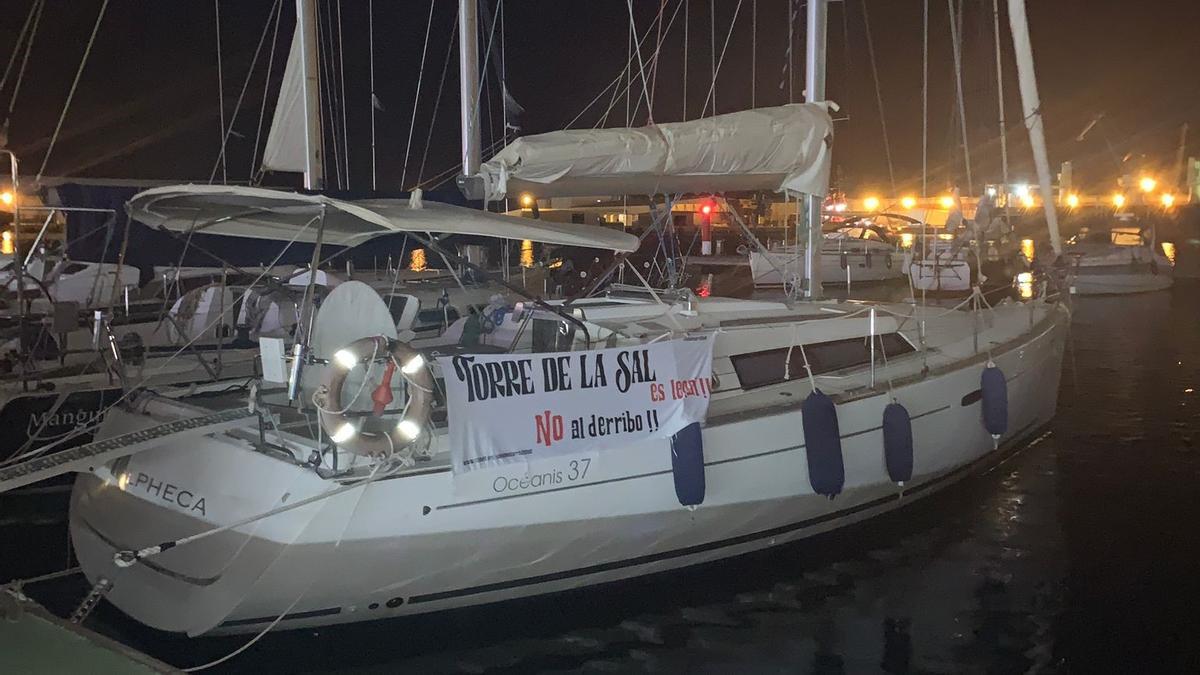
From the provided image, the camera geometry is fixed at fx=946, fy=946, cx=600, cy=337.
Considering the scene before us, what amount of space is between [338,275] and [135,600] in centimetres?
571

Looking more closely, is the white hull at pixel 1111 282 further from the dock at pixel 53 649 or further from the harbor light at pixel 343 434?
the dock at pixel 53 649

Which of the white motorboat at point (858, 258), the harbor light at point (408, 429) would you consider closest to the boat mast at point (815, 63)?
the harbor light at point (408, 429)

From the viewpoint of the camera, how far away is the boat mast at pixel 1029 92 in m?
9.99

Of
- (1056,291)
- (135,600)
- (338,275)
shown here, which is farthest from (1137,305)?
(135,600)

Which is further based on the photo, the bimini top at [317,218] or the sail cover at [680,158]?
the sail cover at [680,158]

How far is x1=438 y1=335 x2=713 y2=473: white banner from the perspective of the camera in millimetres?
5555

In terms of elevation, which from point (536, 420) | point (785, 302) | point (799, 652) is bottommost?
point (799, 652)

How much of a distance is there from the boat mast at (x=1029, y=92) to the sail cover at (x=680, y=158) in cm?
311

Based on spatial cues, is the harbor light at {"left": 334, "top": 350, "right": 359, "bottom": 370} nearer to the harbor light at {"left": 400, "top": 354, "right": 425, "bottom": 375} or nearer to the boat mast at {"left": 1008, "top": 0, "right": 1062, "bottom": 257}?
the harbor light at {"left": 400, "top": 354, "right": 425, "bottom": 375}

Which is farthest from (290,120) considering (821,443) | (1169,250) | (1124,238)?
(1169,250)

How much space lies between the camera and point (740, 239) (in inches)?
1389

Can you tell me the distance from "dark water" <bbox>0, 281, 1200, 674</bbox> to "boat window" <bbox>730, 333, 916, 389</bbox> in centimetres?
138

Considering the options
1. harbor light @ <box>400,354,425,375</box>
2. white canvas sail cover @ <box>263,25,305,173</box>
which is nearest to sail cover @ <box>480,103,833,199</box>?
harbor light @ <box>400,354,425,375</box>

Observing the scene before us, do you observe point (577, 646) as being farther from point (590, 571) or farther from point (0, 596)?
point (0, 596)
